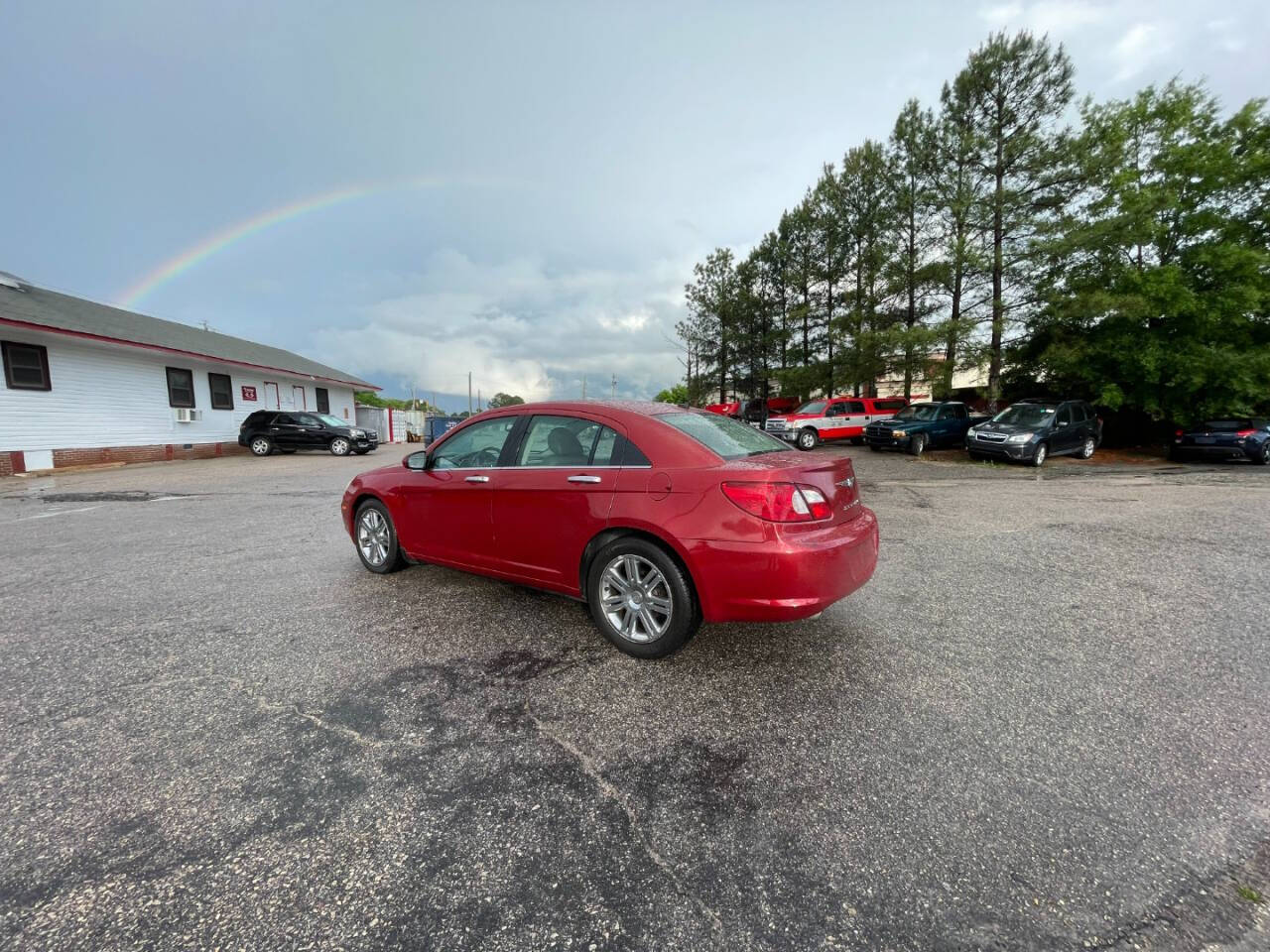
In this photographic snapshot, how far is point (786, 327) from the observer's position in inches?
1172

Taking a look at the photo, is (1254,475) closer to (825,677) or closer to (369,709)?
(825,677)

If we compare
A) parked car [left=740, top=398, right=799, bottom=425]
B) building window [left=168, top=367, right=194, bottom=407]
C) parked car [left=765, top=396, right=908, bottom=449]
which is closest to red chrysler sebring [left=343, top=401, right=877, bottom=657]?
parked car [left=765, top=396, right=908, bottom=449]

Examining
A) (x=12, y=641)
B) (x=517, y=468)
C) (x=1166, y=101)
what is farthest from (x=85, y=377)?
(x=1166, y=101)

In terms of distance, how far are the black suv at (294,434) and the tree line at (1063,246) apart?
19066mm

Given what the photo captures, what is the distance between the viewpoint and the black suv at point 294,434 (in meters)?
18.5

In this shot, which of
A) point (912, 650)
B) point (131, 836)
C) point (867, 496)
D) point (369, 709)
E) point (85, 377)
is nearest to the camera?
point (131, 836)

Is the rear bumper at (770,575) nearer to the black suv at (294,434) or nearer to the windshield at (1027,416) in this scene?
the windshield at (1027,416)

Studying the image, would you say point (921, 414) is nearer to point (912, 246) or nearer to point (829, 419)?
point (829, 419)

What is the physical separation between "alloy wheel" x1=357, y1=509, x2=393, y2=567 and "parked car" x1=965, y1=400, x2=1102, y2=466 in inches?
577

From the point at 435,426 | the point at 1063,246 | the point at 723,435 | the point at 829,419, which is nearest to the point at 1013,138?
the point at 1063,246

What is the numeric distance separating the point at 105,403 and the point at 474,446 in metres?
18.0

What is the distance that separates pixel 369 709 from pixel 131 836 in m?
0.86

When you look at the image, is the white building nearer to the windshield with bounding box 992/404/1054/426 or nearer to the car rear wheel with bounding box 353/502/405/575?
the car rear wheel with bounding box 353/502/405/575

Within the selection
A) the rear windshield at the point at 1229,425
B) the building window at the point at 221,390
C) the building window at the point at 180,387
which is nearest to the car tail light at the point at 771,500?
the rear windshield at the point at 1229,425
